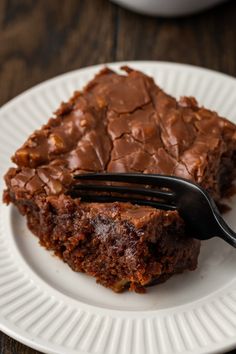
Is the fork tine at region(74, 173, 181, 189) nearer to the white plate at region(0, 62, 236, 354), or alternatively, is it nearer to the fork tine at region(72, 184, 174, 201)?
the fork tine at region(72, 184, 174, 201)

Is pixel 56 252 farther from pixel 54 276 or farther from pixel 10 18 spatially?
pixel 10 18

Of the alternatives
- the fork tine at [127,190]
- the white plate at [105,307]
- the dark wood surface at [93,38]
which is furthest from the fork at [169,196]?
the dark wood surface at [93,38]

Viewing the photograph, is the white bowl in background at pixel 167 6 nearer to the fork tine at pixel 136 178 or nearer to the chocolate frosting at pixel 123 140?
the chocolate frosting at pixel 123 140

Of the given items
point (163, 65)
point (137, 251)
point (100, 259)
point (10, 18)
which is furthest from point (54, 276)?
point (10, 18)

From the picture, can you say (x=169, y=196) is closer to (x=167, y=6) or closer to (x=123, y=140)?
(x=123, y=140)

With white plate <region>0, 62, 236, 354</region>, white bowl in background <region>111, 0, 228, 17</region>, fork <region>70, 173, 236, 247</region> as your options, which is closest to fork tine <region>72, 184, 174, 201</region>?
fork <region>70, 173, 236, 247</region>
